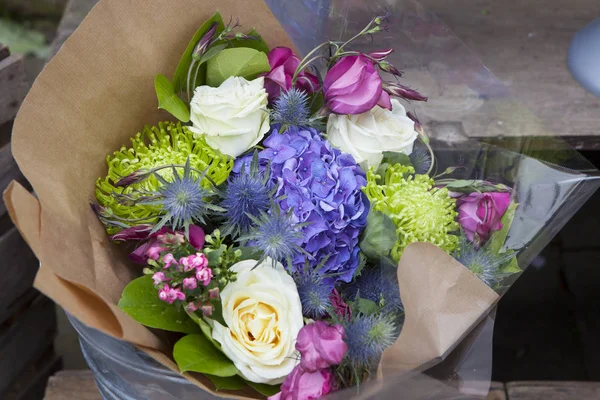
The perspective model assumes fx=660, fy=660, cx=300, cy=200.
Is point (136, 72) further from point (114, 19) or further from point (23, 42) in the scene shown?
point (23, 42)

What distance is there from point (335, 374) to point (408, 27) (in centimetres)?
40

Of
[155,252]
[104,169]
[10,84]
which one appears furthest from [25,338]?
[155,252]

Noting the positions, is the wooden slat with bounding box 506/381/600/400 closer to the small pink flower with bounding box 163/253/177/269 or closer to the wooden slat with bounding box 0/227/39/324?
the small pink flower with bounding box 163/253/177/269

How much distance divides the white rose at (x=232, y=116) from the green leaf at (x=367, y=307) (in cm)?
19

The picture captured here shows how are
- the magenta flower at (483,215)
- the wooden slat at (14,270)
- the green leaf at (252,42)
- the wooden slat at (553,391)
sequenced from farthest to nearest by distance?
1. the wooden slat at (14,270)
2. the wooden slat at (553,391)
3. the green leaf at (252,42)
4. the magenta flower at (483,215)

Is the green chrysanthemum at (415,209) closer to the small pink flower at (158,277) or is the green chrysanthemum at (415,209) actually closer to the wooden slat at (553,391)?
the small pink flower at (158,277)

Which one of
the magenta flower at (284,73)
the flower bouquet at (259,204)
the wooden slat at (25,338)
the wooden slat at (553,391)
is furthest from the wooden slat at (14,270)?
the wooden slat at (553,391)

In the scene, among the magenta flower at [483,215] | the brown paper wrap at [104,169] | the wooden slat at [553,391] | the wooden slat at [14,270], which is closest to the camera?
the brown paper wrap at [104,169]

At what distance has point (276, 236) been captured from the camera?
0.55 m

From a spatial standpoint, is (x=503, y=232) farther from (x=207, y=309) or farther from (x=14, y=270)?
(x=14, y=270)

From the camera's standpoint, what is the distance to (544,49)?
1.21 meters

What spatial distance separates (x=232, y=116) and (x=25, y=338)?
2.67ft

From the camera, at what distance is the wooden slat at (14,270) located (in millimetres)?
1098

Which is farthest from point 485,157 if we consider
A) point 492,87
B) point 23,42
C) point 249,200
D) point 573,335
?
point 23,42
